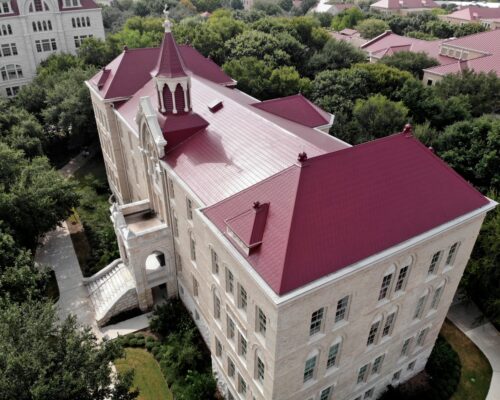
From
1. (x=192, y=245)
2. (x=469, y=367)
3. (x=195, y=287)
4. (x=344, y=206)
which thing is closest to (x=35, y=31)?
(x=192, y=245)

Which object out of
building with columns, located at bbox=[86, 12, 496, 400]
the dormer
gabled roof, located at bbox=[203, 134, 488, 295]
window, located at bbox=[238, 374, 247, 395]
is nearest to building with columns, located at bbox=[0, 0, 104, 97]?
building with columns, located at bbox=[86, 12, 496, 400]

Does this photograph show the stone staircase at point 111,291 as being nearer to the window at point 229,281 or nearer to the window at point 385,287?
the window at point 229,281

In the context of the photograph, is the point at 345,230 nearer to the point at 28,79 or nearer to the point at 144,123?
the point at 144,123

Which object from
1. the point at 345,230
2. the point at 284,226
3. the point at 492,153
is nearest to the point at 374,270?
the point at 345,230

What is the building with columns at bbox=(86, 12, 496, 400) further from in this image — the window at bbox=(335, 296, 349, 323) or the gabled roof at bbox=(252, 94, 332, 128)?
the gabled roof at bbox=(252, 94, 332, 128)

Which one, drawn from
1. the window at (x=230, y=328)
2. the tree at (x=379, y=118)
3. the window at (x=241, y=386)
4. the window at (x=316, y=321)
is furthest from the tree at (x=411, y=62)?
the window at (x=241, y=386)

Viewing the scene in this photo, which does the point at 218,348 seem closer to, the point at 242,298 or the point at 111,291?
the point at 242,298
